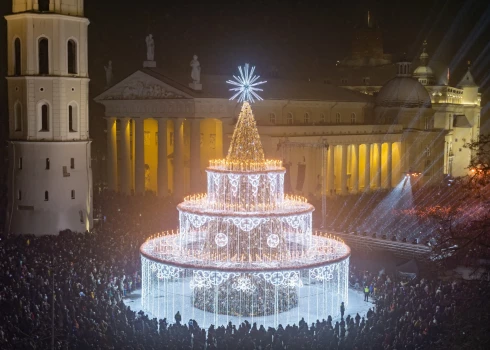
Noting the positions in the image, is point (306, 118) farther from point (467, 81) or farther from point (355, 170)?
point (467, 81)

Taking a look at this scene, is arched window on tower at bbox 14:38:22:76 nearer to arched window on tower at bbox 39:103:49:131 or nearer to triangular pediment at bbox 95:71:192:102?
arched window on tower at bbox 39:103:49:131

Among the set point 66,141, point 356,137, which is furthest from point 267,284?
point 356,137

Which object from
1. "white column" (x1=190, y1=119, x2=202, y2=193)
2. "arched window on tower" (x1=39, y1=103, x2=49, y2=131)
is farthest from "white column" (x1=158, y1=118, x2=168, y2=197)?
"arched window on tower" (x1=39, y1=103, x2=49, y2=131)

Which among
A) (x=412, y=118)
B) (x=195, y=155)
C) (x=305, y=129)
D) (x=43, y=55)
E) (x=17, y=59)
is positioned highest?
(x=43, y=55)

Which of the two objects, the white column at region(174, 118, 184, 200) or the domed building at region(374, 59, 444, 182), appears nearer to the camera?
the white column at region(174, 118, 184, 200)

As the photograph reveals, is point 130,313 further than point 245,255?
No

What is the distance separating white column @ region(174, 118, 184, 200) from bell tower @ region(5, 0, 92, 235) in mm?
12712

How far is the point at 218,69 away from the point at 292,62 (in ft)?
42.6

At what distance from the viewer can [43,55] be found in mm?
44125

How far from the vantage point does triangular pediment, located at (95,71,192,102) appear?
55.5m

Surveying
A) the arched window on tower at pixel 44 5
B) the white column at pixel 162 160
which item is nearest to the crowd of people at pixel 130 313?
the arched window on tower at pixel 44 5

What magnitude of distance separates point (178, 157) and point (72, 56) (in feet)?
47.9

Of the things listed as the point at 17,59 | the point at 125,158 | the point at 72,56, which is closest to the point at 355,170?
the point at 125,158

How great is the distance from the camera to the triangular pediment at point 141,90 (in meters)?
55.5
